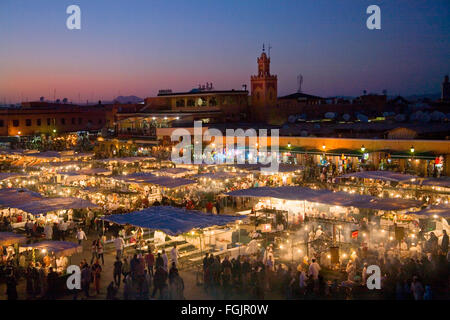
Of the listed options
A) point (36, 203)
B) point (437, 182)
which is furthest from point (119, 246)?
point (437, 182)

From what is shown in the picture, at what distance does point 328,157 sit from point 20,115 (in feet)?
115

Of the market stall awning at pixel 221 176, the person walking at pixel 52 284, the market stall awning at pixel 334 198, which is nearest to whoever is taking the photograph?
the person walking at pixel 52 284

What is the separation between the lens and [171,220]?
13.0 metres

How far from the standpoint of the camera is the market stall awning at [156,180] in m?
19.4

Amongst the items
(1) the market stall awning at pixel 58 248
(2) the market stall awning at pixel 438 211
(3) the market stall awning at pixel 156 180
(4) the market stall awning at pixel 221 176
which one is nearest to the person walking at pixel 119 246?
(1) the market stall awning at pixel 58 248

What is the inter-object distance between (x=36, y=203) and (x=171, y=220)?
537 centimetres

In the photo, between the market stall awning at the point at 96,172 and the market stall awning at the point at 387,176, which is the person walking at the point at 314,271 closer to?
the market stall awning at the point at 387,176

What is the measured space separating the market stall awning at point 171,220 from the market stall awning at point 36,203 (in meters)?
2.49

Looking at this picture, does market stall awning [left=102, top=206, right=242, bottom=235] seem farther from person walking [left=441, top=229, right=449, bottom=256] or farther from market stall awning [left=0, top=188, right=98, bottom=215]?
person walking [left=441, top=229, right=449, bottom=256]

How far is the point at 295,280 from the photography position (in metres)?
10.6

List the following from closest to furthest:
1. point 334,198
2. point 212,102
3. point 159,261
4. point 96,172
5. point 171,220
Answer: point 159,261
point 171,220
point 334,198
point 96,172
point 212,102

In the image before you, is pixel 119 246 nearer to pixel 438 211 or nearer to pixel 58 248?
pixel 58 248

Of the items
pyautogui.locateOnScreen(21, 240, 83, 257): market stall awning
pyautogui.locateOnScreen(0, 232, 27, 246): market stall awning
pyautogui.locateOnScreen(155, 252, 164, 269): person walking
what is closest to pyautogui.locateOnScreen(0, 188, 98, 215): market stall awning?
pyautogui.locateOnScreen(0, 232, 27, 246): market stall awning

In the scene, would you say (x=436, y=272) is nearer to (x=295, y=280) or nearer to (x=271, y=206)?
(x=295, y=280)
